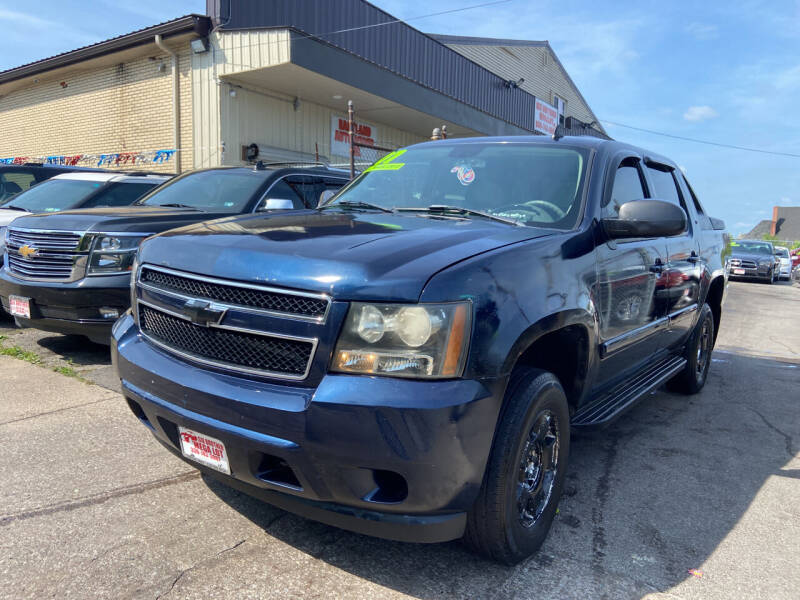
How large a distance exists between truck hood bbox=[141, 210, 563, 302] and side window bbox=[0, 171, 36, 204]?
7.37m

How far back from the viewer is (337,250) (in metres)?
2.26

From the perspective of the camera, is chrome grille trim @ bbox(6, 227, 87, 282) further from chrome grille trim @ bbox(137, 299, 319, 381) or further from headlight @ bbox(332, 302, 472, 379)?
headlight @ bbox(332, 302, 472, 379)

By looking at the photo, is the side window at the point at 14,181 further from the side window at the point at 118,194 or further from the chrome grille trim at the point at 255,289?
the chrome grille trim at the point at 255,289

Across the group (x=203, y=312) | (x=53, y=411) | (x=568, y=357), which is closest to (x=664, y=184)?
(x=568, y=357)

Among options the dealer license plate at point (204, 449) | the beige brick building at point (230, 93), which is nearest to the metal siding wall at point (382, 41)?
the beige brick building at point (230, 93)

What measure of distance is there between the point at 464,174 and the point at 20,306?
3.89 m

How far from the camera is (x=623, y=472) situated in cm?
354

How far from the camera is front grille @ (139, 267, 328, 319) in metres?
2.10

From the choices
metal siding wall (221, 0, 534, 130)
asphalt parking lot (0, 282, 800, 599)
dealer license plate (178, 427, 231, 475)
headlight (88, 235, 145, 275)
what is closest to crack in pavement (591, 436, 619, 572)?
asphalt parking lot (0, 282, 800, 599)

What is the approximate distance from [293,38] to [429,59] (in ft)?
20.8

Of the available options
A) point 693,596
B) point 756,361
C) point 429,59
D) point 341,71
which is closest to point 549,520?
point 693,596

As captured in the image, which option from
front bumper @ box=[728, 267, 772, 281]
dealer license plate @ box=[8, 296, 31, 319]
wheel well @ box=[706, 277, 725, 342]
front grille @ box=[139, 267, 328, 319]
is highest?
front grille @ box=[139, 267, 328, 319]

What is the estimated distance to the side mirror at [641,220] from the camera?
3.04 m

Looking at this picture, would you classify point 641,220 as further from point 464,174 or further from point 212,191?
point 212,191
